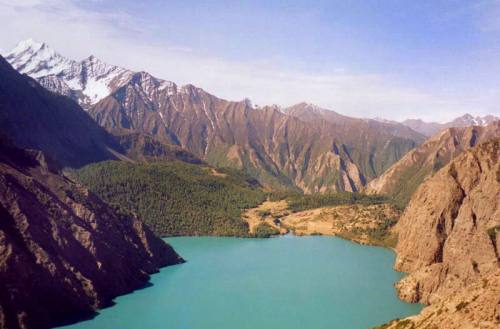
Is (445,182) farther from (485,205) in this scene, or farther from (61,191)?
(61,191)

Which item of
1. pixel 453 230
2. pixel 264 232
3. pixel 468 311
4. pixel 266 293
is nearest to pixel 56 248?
pixel 266 293

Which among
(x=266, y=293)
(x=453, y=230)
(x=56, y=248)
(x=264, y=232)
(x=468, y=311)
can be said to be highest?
(x=56, y=248)

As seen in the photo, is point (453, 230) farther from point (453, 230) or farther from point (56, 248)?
point (56, 248)

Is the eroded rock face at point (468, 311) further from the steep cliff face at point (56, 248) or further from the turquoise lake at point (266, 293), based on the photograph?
the steep cliff face at point (56, 248)

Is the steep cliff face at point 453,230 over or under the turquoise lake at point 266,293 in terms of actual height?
over

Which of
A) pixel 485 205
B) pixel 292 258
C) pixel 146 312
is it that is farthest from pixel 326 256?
pixel 146 312

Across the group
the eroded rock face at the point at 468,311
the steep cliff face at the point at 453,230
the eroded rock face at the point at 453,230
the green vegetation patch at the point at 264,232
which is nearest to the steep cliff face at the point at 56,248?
the eroded rock face at the point at 468,311

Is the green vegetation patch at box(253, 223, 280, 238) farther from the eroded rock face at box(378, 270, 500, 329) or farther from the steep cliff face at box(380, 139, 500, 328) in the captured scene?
the eroded rock face at box(378, 270, 500, 329)
